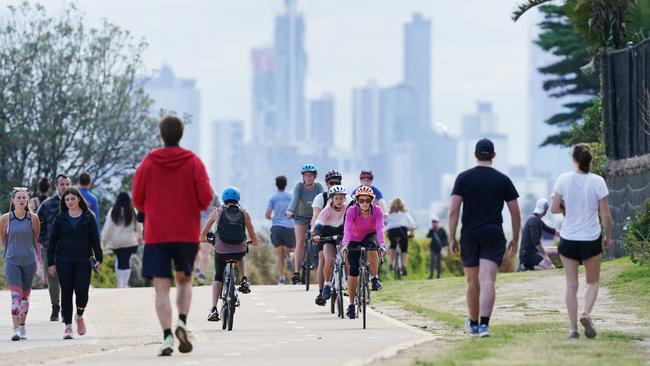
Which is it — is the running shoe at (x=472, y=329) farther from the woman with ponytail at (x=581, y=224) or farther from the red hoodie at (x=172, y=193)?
the red hoodie at (x=172, y=193)

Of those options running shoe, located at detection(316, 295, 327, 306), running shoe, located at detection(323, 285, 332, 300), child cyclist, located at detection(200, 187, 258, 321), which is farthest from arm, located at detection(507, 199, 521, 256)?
running shoe, located at detection(316, 295, 327, 306)

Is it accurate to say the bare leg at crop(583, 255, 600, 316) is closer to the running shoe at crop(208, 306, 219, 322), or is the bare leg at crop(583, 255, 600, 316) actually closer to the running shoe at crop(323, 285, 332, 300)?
the running shoe at crop(208, 306, 219, 322)

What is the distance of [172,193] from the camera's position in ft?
51.1

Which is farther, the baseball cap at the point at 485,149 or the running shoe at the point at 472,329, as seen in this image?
the running shoe at the point at 472,329

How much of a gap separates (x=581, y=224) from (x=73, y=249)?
5.16 m

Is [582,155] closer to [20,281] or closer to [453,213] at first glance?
[453,213]

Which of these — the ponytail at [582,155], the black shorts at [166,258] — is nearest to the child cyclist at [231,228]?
the ponytail at [582,155]

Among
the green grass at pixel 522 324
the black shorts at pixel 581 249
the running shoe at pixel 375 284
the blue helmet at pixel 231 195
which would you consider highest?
the blue helmet at pixel 231 195

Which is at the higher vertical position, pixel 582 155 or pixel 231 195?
pixel 582 155

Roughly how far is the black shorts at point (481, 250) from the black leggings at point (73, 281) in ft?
13.9

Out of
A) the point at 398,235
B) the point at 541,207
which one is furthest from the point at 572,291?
the point at 398,235

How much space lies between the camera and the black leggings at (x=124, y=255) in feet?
102

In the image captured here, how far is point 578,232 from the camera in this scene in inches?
685

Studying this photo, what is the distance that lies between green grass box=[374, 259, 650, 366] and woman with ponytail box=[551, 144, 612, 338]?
0.44 m
